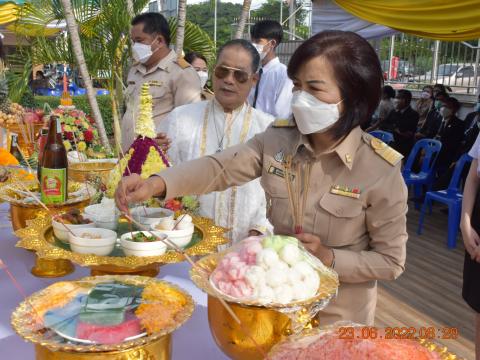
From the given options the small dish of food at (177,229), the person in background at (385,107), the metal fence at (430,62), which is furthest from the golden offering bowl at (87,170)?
the metal fence at (430,62)

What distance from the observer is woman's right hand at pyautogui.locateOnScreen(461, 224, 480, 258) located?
6.93 feet

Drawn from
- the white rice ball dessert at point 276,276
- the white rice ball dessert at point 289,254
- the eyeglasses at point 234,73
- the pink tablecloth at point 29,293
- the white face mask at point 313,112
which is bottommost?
the pink tablecloth at point 29,293

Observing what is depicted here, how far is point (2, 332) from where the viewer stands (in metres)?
1.16

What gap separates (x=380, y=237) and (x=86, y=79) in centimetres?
325

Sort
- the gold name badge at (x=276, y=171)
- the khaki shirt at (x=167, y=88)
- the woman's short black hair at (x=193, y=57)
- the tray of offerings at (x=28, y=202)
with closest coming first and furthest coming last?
1. the gold name badge at (x=276, y=171)
2. the tray of offerings at (x=28, y=202)
3. the khaki shirt at (x=167, y=88)
4. the woman's short black hair at (x=193, y=57)

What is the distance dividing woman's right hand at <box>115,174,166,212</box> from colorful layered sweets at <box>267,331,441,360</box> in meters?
0.60

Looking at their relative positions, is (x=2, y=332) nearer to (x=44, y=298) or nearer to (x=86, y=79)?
(x=44, y=298)

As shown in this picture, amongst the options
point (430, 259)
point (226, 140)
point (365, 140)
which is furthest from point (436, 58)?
point (365, 140)

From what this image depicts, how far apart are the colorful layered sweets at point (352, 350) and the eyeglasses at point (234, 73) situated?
4.94 ft

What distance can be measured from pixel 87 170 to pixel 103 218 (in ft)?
2.31

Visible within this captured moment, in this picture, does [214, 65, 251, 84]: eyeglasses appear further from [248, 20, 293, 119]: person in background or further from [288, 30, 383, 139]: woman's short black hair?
[248, 20, 293, 119]: person in background

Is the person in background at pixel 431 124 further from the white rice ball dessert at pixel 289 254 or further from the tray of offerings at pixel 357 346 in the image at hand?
the tray of offerings at pixel 357 346

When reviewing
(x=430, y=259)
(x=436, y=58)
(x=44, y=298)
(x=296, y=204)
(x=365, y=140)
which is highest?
(x=436, y=58)

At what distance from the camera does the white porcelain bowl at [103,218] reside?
1494 mm
